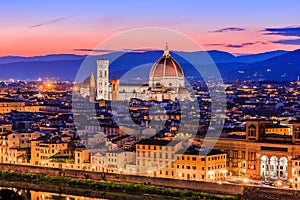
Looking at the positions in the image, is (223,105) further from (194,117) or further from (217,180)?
(217,180)

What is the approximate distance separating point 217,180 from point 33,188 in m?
3.63

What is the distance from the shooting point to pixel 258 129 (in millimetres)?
14703

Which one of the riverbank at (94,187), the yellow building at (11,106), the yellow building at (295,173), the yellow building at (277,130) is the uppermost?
the yellow building at (11,106)

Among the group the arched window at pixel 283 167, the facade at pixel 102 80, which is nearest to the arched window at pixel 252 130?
the arched window at pixel 283 167

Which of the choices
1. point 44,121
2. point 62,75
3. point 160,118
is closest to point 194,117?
point 160,118

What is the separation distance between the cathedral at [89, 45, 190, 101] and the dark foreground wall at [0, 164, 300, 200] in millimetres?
16456

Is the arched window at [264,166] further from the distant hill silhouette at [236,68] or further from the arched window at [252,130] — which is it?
the distant hill silhouette at [236,68]

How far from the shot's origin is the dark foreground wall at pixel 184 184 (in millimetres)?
12625

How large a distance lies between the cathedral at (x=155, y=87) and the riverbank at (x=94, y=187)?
672 inches

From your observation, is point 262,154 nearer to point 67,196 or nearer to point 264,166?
point 264,166

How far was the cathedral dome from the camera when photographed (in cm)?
3344

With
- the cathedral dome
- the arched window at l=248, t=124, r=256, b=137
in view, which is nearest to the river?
the arched window at l=248, t=124, r=256, b=137

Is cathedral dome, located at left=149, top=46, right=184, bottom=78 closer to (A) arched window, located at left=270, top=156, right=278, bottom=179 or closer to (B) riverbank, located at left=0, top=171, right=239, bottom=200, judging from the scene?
(B) riverbank, located at left=0, top=171, right=239, bottom=200

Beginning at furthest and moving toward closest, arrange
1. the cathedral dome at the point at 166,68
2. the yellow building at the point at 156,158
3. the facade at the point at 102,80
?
the facade at the point at 102,80
the cathedral dome at the point at 166,68
the yellow building at the point at 156,158
